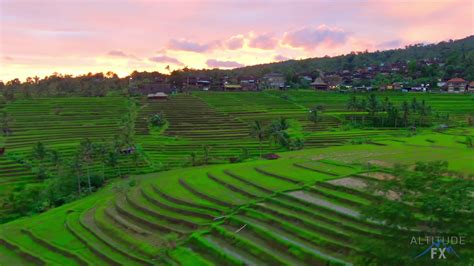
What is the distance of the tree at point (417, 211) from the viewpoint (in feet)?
38.2

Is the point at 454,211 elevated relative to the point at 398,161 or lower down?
elevated

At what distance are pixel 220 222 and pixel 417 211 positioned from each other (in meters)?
8.65

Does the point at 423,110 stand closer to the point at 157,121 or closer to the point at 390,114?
the point at 390,114

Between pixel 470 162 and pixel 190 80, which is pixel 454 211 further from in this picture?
pixel 190 80

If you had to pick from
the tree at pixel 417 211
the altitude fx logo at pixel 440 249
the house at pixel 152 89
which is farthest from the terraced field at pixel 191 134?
the altitude fx logo at pixel 440 249

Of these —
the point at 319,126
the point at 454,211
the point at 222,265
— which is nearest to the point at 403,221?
the point at 454,211

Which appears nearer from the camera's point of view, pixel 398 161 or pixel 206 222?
pixel 206 222

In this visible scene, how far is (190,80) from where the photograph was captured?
9031 cm

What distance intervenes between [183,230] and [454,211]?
11.5 meters

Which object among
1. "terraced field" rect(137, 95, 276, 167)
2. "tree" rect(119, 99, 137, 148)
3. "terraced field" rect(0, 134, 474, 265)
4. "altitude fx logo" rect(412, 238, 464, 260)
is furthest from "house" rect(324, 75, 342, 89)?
"altitude fx logo" rect(412, 238, 464, 260)

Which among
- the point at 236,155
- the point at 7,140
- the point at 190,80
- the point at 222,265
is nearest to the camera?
the point at 222,265

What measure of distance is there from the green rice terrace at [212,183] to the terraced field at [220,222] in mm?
62

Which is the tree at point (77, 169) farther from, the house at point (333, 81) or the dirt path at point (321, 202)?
Answer: the house at point (333, 81)

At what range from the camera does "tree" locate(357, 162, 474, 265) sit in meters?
11.6
